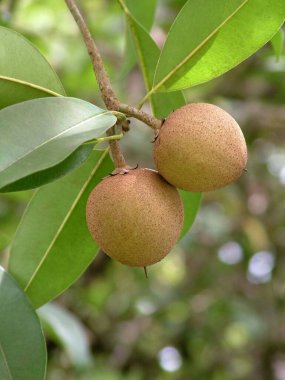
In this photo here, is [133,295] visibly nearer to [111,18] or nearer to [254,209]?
[254,209]

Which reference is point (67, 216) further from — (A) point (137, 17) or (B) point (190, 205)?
(A) point (137, 17)

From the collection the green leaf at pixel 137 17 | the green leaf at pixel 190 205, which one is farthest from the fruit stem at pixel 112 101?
the green leaf at pixel 137 17

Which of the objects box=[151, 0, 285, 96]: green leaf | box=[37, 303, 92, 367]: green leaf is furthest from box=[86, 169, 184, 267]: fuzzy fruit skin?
box=[37, 303, 92, 367]: green leaf

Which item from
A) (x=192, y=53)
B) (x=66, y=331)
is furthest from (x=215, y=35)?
(x=66, y=331)

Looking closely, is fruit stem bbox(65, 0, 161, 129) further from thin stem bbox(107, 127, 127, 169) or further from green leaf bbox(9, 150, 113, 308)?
green leaf bbox(9, 150, 113, 308)

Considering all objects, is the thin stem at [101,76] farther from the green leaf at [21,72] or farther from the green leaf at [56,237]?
the green leaf at [56,237]

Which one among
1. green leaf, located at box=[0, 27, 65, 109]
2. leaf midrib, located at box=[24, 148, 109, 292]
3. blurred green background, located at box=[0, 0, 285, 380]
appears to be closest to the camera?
green leaf, located at box=[0, 27, 65, 109]
